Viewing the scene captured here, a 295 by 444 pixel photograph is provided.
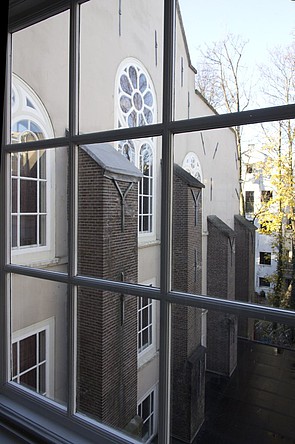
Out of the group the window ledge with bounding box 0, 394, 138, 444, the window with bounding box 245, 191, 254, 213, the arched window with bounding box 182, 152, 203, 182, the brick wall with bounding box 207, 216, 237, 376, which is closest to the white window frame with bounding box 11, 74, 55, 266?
the window ledge with bounding box 0, 394, 138, 444

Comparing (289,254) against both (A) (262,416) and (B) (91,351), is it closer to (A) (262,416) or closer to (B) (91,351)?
(A) (262,416)

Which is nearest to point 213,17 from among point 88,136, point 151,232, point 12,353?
point 88,136

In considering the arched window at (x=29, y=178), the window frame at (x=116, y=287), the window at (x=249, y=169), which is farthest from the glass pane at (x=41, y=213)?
the window at (x=249, y=169)

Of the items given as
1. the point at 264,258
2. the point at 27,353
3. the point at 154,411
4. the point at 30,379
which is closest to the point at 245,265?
the point at 264,258

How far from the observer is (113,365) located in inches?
59.0

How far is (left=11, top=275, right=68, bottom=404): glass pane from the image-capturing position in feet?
4.86

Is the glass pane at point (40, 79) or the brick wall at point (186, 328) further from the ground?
the glass pane at point (40, 79)

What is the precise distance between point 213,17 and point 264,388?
4.20 ft

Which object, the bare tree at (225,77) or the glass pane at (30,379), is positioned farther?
the glass pane at (30,379)

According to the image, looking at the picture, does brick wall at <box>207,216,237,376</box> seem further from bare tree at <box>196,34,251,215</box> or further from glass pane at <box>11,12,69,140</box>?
glass pane at <box>11,12,69,140</box>

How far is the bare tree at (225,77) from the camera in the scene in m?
1.03

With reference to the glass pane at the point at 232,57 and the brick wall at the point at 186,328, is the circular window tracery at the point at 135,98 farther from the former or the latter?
the brick wall at the point at 186,328

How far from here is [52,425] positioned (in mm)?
1112

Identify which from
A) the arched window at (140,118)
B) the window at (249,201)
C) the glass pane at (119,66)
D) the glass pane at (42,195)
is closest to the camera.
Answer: the window at (249,201)
